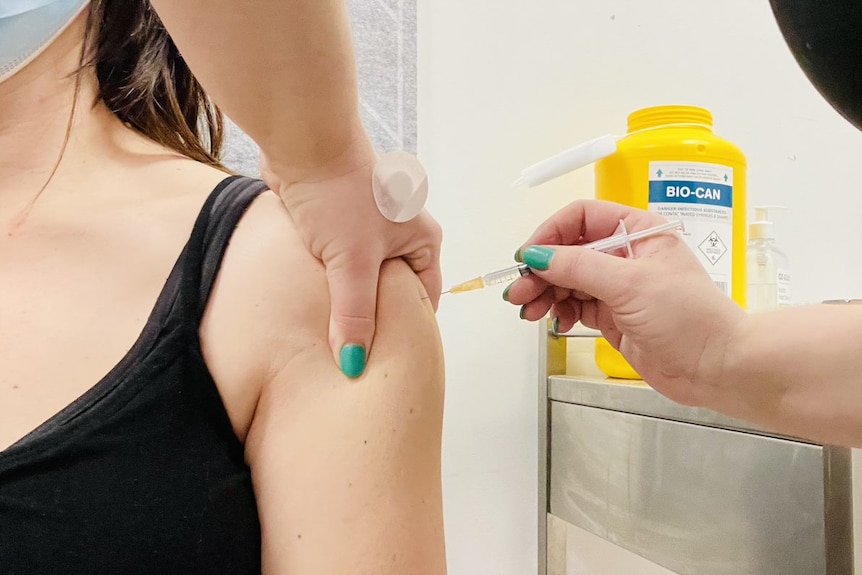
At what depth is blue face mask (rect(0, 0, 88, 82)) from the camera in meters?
0.57

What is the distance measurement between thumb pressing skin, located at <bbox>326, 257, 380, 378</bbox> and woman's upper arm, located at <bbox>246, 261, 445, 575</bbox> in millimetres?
10

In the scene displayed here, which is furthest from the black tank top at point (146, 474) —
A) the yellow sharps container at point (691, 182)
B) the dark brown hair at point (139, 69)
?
the yellow sharps container at point (691, 182)

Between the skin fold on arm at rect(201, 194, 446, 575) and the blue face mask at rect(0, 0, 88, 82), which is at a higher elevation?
the blue face mask at rect(0, 0, 88, 82)

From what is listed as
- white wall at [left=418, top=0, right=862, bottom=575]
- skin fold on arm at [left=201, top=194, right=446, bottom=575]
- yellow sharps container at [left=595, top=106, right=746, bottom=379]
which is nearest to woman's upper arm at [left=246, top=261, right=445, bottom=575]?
skin fold on arm at [left=201, top=194, right=446, bottom=575]

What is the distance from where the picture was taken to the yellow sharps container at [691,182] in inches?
34.4

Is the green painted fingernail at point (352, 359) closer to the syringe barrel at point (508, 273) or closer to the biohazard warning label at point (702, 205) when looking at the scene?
the syringe barrel at point (508, 273)

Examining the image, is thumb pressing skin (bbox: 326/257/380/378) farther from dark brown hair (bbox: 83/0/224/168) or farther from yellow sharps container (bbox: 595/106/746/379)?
Answer: yellow sharps container (bbox: 595/106/746/379)

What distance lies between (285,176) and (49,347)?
0.73 ft

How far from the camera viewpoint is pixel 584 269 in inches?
22.9

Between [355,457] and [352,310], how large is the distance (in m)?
0.11

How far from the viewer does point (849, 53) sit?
263mm

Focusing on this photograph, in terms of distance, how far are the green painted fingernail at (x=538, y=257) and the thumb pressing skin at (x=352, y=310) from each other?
0.18m

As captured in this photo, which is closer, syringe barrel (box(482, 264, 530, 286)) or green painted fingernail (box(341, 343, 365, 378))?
green painted fingernail (box(341, 343, 365, 378))

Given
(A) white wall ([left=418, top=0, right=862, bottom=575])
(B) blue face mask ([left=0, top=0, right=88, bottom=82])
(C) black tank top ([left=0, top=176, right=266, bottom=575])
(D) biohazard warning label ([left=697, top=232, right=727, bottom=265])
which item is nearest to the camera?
(C) black tank top ([left=0, top=176, right=266, bottom=575])
